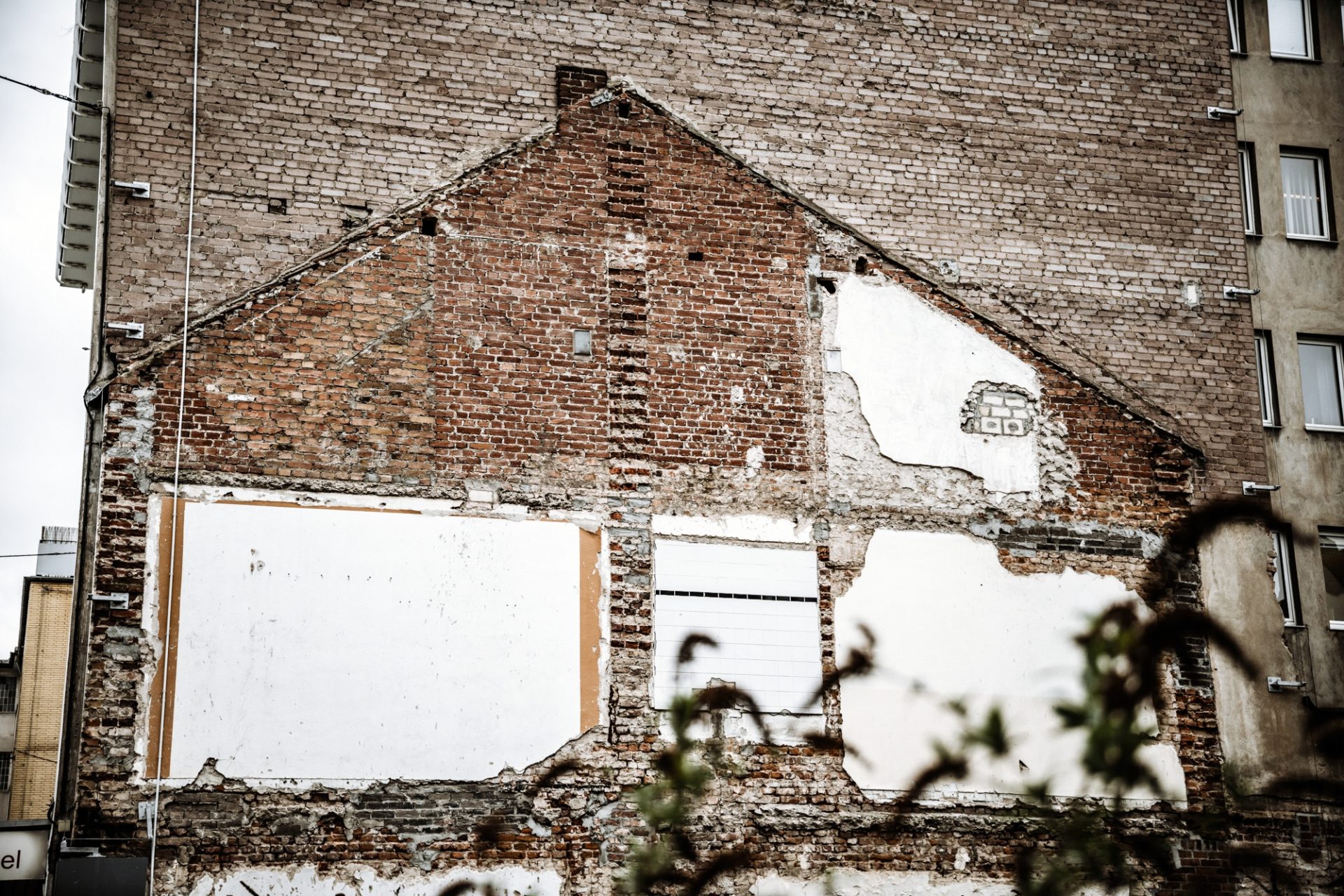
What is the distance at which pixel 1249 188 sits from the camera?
14609 millimetres

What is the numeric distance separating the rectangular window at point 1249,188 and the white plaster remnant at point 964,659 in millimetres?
4777

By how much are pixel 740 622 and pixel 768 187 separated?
4.13 m

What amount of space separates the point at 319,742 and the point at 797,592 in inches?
163

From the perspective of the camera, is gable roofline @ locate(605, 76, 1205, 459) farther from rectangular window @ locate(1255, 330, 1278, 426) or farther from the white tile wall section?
the white tile wall section

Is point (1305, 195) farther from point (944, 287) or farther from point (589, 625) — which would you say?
point (589, 625)

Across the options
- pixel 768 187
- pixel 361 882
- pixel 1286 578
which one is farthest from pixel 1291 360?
pixel 361 882

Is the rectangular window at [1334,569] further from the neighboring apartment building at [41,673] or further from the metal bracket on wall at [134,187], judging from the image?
the neighboring apartment building at [41,673]

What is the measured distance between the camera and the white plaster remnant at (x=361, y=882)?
9.99m

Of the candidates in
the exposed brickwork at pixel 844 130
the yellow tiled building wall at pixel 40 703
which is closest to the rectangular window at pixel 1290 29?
the exposed brickwork at pixel 844 130

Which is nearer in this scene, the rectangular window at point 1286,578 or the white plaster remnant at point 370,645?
the white plaster remnant at point 370,645

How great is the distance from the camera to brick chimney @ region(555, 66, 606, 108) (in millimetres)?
12680

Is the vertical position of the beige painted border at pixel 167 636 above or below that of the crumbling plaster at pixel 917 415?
below

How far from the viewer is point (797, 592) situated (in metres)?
11.6

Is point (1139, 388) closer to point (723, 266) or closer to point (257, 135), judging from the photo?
point (723, 266)
